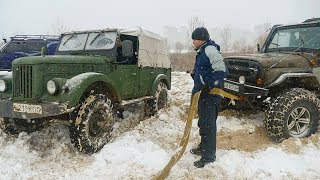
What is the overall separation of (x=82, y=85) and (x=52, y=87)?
0.42m

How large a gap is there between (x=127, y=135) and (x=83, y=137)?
3.26ft

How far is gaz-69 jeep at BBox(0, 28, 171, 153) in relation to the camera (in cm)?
492

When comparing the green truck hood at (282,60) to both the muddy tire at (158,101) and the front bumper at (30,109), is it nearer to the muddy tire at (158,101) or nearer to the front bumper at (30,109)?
the muddy tire at (158,101)

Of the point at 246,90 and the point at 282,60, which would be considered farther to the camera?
the point at 282,60

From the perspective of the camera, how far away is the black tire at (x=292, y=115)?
5.46 m

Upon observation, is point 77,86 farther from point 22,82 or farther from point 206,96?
point 206,96

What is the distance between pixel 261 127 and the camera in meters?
6.32

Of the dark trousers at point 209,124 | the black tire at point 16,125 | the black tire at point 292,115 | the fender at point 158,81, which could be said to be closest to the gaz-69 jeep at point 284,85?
the black tire at point 292,115

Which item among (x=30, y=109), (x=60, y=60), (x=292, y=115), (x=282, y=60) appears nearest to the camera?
(x=30, y=109)

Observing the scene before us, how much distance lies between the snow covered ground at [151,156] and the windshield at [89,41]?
5.23ft

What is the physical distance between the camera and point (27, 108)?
15.8 ft

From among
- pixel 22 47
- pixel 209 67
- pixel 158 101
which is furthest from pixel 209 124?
pixel 22 47

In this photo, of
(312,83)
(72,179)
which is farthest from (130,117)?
(312,83)

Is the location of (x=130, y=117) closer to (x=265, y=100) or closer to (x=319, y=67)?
(x=265, y=100)
